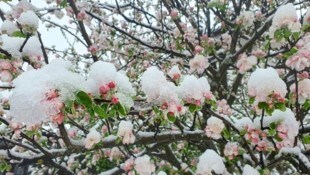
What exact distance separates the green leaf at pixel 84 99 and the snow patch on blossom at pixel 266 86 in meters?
1.02

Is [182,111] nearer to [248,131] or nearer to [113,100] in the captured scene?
[113,100]

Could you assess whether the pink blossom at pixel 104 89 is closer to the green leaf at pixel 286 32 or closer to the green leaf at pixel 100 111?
the green leaf at pixel 100 111

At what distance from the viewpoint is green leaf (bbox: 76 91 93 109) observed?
4.19 ft

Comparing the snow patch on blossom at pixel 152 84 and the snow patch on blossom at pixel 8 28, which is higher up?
the snow patch on blossom at pixel 8 28

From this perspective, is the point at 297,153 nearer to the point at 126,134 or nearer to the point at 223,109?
the point at 223,109

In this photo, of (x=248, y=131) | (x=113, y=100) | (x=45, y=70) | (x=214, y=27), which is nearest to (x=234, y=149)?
(x=248, y=131)

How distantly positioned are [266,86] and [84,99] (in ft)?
3.49

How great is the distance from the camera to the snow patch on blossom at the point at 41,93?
1160mm

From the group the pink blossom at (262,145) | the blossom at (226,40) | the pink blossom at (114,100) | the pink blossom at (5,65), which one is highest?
the blossom at (226,40)

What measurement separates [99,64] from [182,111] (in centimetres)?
59

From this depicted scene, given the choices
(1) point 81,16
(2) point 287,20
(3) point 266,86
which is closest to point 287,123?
(3) point 266,86

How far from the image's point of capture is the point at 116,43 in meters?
5.18

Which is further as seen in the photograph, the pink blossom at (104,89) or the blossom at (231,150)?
the blossom at (231,150)

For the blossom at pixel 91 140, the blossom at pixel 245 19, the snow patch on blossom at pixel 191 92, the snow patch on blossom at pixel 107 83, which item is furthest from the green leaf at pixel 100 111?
the blossom at pixel 245 19
